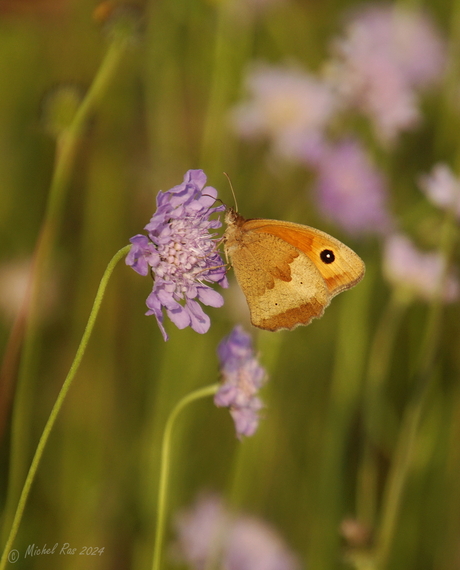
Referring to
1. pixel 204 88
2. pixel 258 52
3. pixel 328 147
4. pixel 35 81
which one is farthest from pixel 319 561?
pixel 258 52

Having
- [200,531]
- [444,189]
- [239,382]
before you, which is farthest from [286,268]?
[200,531]

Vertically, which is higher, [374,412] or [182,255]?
[182,255]

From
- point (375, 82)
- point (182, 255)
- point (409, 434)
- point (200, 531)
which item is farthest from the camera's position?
point (375, 82)

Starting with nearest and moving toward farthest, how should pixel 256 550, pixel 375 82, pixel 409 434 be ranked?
pixel 409 434 < pixel 256 550 < pixel 375 82

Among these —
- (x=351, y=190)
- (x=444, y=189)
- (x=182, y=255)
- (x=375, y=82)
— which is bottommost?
(x=182, y=255)

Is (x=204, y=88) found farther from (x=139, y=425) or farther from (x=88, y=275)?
(x=139, y=425)

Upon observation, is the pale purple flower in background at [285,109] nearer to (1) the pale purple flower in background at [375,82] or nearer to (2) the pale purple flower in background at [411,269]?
(1) the pale purple flower in background at [375,82]

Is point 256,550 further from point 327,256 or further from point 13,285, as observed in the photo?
point 13,285
